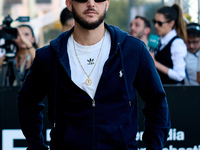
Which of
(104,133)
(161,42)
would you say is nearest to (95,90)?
(104,133)

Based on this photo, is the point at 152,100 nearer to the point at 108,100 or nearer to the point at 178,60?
the point at 108,100

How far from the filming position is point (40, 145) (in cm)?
209

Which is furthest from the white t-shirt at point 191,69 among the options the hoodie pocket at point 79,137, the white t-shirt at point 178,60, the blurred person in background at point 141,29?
the hoodie pocket at point 79,137

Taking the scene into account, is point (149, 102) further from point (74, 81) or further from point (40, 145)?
point (40, 145)

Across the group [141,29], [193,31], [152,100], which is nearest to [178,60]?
[193,31]

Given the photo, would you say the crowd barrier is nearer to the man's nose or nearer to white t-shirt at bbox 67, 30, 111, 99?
white t-shirt at bbox 67, 30, 111, 99

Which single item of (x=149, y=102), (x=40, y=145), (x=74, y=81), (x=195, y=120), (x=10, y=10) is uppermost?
(x=10, y=10)

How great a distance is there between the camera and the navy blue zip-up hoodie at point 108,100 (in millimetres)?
1800

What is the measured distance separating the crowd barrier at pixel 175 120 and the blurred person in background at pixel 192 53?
711mm

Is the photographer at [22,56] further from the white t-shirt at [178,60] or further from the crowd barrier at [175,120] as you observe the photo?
the white t-shirt at [178,60]

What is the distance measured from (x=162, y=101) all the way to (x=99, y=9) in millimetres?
651

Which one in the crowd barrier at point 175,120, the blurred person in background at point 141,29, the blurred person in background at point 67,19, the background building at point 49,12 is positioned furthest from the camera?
the background building at point 49,12

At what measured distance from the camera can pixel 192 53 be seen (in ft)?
15.3

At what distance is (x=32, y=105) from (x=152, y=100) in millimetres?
779
